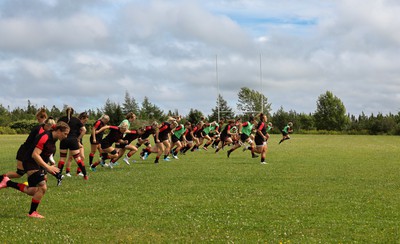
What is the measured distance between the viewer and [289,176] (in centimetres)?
1366

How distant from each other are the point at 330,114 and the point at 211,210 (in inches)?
3508

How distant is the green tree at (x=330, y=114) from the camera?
92.0 meters

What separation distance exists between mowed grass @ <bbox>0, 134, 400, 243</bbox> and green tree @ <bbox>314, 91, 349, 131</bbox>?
81834 millimetres

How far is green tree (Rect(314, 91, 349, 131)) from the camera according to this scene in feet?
302

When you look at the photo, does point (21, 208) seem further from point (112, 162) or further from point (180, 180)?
point (112, 162)

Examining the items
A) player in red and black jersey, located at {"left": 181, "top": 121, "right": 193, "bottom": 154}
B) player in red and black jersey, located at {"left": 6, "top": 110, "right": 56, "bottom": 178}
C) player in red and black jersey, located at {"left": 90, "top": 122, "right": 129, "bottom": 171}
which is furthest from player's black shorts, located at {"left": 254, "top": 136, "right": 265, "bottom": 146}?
player in red and black jersey, located at {"left": 6, "top": 110, "right": 56, "bottom": 178}

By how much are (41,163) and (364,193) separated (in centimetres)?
714

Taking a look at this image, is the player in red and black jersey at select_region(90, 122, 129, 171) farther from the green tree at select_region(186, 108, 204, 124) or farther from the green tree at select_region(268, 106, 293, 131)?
the green tree at select_region(268, 106, 293, 131)

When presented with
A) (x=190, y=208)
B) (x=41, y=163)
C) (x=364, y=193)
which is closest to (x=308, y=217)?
(x=190, y=208)

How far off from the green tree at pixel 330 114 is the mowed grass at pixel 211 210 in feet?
268

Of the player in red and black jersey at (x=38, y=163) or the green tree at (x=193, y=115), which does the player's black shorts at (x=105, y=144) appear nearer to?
the player in red and black jersey at (x=38, y=163)

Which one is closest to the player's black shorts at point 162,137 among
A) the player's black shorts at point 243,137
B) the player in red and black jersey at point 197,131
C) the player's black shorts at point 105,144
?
the player's black shorts at point 105,144

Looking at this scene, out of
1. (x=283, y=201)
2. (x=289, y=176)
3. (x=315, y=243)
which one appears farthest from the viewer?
(x=289, y=176)

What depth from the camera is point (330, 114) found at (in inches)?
3666
